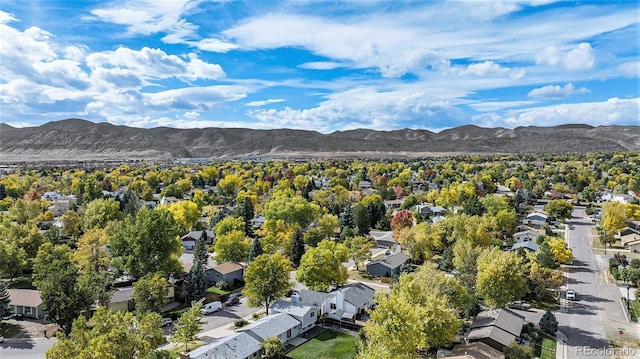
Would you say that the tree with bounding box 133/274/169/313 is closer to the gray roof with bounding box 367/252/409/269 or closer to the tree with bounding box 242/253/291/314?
the tree with bounding box 242/253/291/314

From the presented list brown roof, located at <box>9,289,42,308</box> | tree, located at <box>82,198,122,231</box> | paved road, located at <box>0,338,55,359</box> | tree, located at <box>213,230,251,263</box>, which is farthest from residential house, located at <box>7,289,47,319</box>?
tree, located at <box>82,198,122,231</box>

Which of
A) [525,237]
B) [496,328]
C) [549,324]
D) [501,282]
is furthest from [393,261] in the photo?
[525,237]

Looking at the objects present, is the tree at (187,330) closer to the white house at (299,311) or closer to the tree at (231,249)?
the white house at (299,311)

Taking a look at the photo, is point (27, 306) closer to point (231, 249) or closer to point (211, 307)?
point (211, 307)

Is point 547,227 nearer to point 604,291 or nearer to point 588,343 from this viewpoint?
point 604,291

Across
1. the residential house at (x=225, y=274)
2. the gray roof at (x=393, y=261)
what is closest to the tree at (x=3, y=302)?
the residential house at (x=225, y=274)

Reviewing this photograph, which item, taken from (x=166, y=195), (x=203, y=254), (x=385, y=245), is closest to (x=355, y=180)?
(x=166, y=195)
